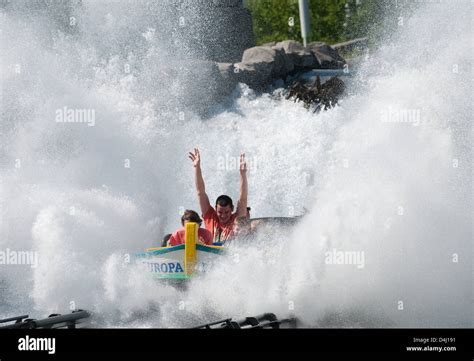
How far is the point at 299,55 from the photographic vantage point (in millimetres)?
23719

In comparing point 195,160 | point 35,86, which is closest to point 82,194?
point 195,160

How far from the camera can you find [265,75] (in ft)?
73.7

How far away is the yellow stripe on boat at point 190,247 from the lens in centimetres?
918

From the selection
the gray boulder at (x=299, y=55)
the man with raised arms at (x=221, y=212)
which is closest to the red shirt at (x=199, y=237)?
the man with raised arms at (x=221, y=212)

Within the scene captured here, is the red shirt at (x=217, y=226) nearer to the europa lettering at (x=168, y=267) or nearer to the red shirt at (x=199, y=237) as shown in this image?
the red shirt at (x=199, y=237)

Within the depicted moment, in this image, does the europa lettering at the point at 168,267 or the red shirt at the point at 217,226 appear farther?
the red shirt at the point at 217,226

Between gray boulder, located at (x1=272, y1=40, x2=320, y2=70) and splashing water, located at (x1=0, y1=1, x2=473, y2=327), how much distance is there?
7.88 m

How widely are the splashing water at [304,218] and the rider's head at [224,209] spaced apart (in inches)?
29.2

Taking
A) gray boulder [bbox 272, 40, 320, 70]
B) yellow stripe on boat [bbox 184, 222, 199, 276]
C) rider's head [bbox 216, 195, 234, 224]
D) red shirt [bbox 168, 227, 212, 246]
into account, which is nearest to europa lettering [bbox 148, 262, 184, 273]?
yellow stripe on boat [bbox 184, 222, 199, 276]

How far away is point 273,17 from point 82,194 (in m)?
29.1

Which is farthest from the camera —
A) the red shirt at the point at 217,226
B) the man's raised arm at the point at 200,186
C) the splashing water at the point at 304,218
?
the red shirt at the point at 217,226

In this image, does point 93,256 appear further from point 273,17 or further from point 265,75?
point 273,17

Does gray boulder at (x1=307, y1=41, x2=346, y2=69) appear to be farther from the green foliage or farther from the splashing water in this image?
the splashing water

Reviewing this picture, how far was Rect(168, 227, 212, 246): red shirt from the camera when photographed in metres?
9.41
